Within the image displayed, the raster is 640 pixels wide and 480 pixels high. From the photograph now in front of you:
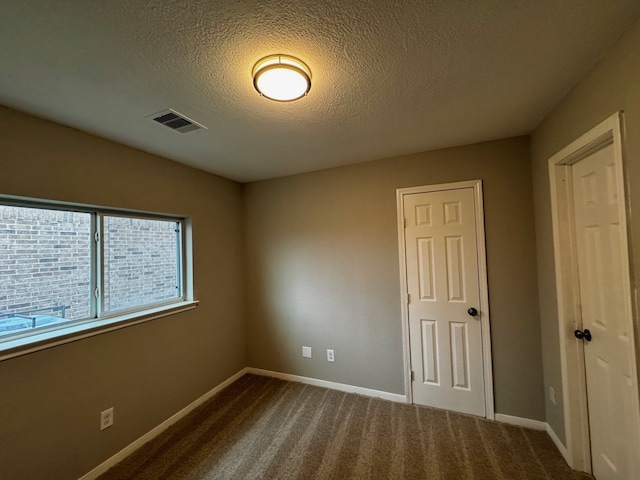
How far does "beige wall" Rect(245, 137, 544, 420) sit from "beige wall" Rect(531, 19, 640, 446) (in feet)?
0.43

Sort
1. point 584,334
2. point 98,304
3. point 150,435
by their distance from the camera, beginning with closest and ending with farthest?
point 584,334
point 98,304
point 150,435

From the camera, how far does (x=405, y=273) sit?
2564 mm

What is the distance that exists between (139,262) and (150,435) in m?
1.43

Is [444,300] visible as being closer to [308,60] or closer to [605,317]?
[605,317]

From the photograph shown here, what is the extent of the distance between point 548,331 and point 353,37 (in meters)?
2.40

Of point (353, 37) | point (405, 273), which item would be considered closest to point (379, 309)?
point (405, 273)

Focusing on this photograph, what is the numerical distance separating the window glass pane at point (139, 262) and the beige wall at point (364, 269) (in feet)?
3.09

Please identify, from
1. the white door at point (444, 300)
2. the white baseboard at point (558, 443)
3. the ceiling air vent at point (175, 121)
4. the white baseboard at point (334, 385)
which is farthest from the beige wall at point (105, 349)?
the white baseboard at point (558, 443)

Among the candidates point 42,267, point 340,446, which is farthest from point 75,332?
point 340,446

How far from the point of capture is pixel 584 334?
1.65 m

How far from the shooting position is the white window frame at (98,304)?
5.18 ft

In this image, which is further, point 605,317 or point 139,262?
point 139,262

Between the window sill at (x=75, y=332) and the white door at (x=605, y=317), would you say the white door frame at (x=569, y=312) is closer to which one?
the white door at (x=605, y=317)

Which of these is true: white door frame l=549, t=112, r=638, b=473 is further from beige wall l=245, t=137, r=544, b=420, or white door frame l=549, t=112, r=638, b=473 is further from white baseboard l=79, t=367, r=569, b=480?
beige wall l=245, t=137, r=544, b=420
